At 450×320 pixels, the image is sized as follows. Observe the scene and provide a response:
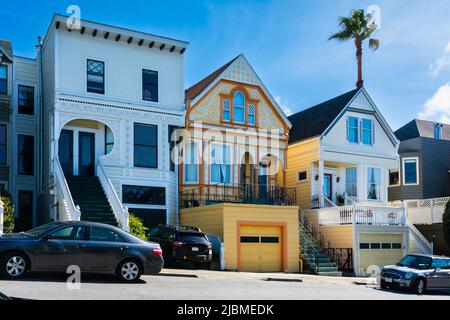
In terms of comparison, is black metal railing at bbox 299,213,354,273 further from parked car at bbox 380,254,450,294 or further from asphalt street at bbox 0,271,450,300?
asphalt street at bbox 0,271,450,300

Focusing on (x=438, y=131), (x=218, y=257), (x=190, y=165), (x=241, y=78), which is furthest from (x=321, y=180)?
(x=438, y=131)

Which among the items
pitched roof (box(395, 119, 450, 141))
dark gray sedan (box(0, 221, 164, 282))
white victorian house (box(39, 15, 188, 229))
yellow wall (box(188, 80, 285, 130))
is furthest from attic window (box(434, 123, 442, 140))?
dark gray sedan (box(0, 221, 164, 282))

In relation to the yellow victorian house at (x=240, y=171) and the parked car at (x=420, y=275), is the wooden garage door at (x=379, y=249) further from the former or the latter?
the parked car at (x=420, y=275)

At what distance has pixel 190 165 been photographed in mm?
28125

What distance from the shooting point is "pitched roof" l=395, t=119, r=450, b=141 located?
41.5m

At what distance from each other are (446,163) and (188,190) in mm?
21256

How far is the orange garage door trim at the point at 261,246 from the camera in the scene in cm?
2516

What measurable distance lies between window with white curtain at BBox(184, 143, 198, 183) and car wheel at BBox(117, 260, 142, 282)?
12985 millimetres

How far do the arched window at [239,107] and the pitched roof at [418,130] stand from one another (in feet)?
54.1

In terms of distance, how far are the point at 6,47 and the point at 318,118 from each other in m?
17.0

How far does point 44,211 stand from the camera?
2562cm

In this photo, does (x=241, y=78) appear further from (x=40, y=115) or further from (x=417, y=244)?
(x=417, y=244)

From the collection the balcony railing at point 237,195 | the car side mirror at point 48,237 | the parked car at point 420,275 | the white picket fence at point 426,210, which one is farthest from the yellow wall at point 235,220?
the car side mirror at point 48,237
